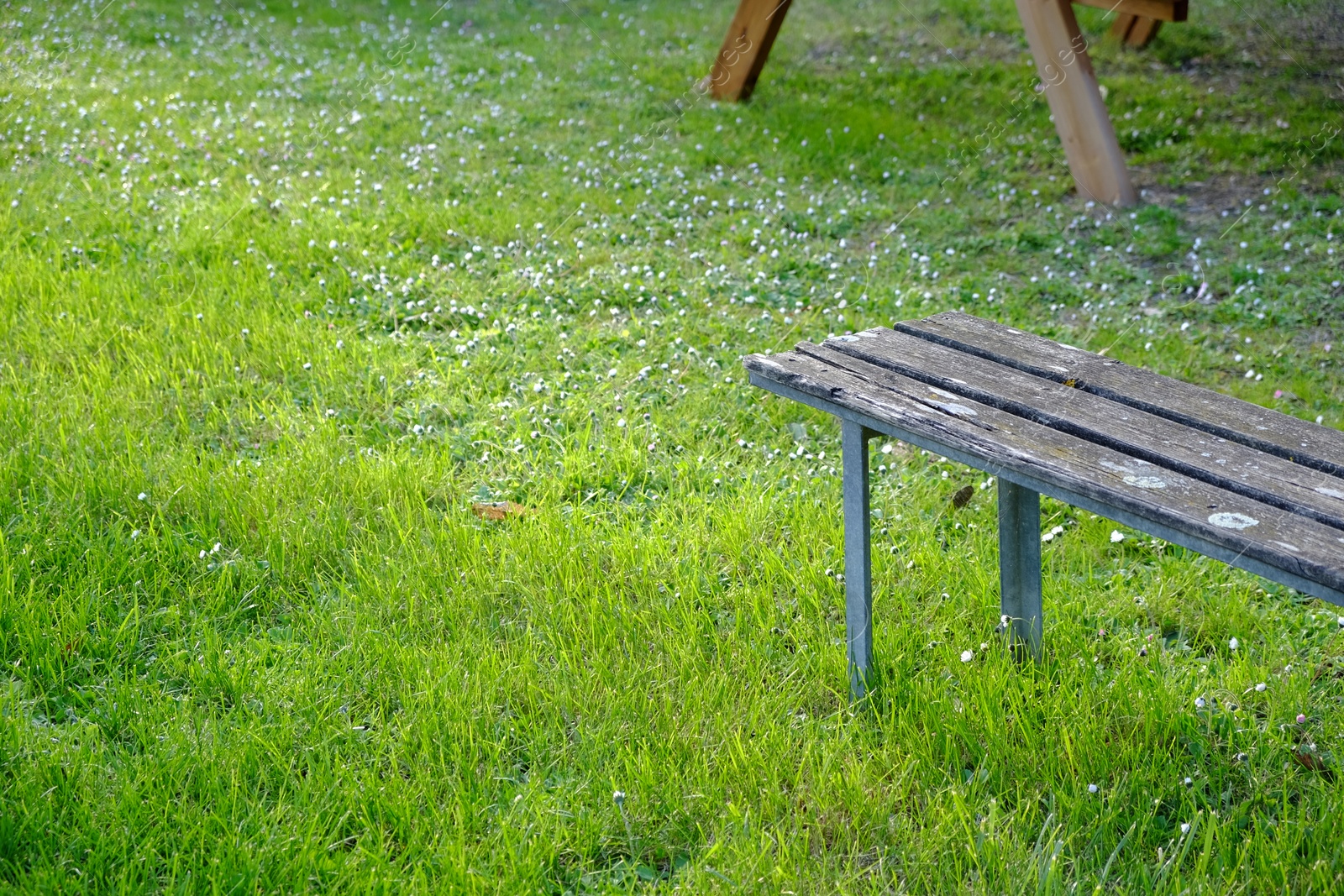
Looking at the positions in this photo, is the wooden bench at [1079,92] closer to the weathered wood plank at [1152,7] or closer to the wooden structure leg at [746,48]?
the weathered wood plank at [1152,7]

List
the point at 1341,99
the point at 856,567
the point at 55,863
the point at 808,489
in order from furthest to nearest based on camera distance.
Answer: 1. the point at 1341,99
2. the point at 808,489
3. the point at 856,567
4. the point at 55,863

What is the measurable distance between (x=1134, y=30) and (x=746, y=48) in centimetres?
354

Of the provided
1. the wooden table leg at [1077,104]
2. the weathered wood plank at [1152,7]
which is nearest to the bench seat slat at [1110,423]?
the wooden table leg at [1077,104]

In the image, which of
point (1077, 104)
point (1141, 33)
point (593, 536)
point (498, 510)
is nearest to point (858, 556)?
point (593, 536)

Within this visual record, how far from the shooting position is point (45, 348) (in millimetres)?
4117

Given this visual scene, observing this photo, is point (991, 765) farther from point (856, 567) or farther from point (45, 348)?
point (45, 348)

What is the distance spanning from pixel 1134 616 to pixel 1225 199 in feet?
13.9

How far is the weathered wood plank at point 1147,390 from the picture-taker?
2.10 meters

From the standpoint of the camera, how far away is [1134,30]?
29.7ft

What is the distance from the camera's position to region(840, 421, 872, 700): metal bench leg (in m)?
2.32

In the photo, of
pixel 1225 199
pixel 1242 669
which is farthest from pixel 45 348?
pixel 1225 199

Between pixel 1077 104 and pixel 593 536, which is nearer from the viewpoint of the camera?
pixel 593 536

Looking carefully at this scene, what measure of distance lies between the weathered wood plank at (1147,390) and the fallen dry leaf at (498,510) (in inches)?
48.4

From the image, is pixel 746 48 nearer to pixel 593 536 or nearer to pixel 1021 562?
pixel 593 536
